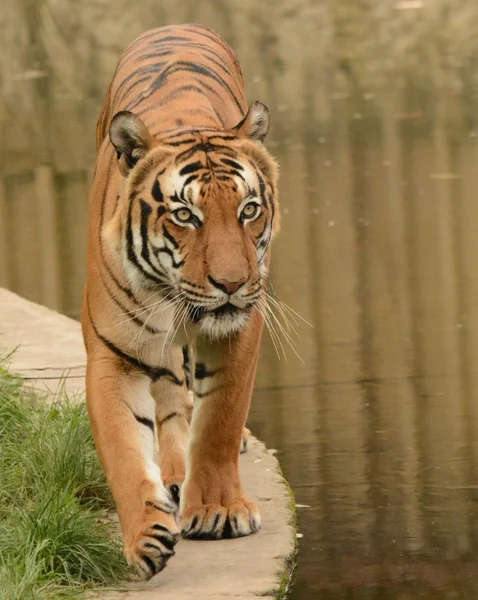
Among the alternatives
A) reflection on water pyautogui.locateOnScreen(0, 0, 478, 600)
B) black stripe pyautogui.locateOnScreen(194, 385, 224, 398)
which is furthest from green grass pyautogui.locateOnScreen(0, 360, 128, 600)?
reflection on water pyautogui.locateOnScreen(0, 0, 478, 600)

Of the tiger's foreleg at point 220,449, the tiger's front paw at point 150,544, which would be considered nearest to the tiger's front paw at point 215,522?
the tiger's foreleg at point 220,449

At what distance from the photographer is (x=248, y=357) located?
4750 mm

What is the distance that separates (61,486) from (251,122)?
124 centimetres

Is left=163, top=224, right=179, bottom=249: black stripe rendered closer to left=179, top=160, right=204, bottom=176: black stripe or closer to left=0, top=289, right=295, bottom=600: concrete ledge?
left=179, top=160, right=204, bottom=176: black stripe

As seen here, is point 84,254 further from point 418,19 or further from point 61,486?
point 418,19

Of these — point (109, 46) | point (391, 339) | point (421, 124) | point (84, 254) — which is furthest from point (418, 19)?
point (391, 339)

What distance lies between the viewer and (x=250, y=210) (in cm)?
432

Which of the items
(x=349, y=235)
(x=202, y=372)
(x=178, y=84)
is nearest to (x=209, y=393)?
(x=202, y=372)

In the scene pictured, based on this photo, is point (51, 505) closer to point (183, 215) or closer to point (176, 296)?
point (176, 296)

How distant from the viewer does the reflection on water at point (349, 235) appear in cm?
495

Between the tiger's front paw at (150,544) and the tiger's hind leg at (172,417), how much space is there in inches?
37.7

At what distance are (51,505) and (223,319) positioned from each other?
2.29ft

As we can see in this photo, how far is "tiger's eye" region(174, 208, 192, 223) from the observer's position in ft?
14.0

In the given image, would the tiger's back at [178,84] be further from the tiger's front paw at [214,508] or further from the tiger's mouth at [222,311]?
the tiger's front paw at [214,508]
